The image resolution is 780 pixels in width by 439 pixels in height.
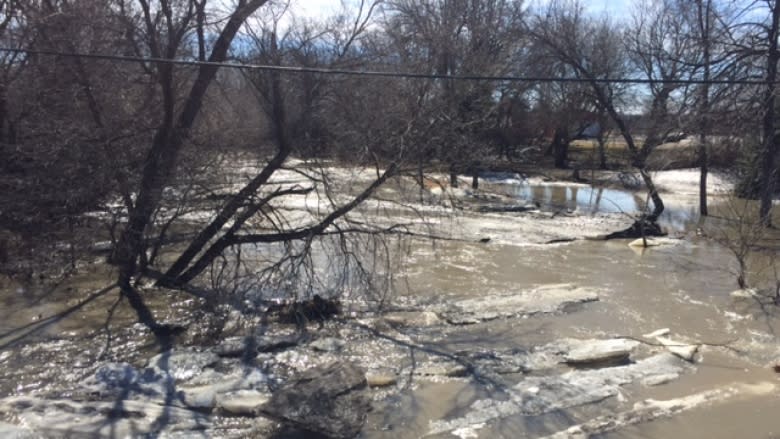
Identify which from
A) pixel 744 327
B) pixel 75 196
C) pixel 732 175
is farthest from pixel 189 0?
pixel 732 175

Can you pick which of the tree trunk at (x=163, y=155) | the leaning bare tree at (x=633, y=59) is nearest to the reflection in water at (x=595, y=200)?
the leaning bare tree at (x=633, y=59)

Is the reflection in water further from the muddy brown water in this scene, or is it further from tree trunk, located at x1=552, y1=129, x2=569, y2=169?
tree trunk, located at x1=552, y1=129, x2=569, y2=169

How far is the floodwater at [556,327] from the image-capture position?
5.96 m

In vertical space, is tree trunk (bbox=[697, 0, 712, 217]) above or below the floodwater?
above

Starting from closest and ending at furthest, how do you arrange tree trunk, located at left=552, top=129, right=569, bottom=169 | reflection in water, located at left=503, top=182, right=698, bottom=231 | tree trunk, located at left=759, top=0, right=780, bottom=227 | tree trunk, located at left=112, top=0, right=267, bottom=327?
tree trunk, located at left=112, top=0, right=267, bottom=327 < tree trunk, located at left=759, top=0, right=780, bottom=227 < reflection in water, located at left=503, top=182, right=698, bottom=231 < tree trunk, located at left=552, top=129, right=569, bottom=169

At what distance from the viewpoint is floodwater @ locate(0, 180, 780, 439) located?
19.6 ft

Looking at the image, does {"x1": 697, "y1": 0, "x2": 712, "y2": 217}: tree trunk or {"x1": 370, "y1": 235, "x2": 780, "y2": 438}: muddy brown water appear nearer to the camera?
{"x1": 370, "y1": 235, "x2": 780, "y2": 438}: muddy brown water

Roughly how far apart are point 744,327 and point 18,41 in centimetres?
1308

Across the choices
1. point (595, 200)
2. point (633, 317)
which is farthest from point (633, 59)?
point (633, 317)

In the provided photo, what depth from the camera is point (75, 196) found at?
33.6ft

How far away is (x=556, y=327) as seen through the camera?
8.75 metres

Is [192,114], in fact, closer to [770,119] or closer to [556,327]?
[556,327]

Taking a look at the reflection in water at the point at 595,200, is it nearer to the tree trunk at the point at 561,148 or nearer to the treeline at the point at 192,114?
the treeline at the point at 192,114

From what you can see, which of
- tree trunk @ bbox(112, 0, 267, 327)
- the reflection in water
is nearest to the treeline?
tree trunk @ bbox(112, 0, 267, 327)
